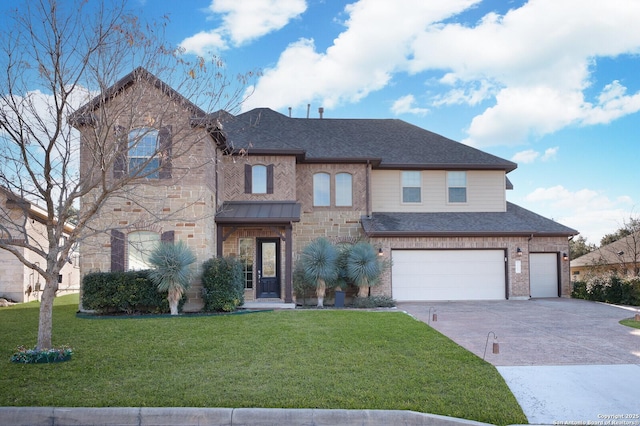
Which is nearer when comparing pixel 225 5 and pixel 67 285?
pixel 225 5

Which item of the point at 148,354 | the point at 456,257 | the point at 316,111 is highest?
the point at 316,111

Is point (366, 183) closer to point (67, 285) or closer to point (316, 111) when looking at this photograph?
point (316, 111)

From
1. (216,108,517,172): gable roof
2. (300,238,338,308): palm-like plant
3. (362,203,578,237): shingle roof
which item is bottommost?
(300,238,338,308): palm-like plant

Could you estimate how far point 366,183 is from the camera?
19422mm

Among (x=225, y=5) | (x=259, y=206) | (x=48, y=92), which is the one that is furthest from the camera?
(x=259, y=206)

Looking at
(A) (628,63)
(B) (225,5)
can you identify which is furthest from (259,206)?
(A) (628,63)

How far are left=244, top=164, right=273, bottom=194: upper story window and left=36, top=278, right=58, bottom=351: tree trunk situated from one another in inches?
389

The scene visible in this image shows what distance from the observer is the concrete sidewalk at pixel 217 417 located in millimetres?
5836

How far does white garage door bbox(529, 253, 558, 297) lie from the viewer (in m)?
20.0

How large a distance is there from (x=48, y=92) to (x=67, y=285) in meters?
18.8

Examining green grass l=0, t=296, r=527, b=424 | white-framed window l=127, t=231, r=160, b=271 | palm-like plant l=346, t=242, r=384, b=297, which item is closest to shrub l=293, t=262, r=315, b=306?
palm-like plant l=346, t=242, r=384, b=297

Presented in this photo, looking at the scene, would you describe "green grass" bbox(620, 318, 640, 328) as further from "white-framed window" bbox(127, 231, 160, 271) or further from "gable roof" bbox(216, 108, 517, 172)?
"white-framed window" bbox(127, 231, 160, 271)

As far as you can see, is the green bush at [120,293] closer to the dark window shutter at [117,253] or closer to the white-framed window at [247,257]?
the dark window shutter at [117,253]

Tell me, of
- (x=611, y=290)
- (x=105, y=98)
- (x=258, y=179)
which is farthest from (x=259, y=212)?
(x=611, y=290)
